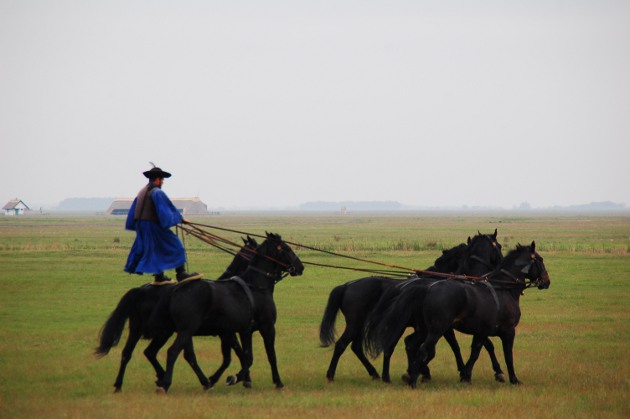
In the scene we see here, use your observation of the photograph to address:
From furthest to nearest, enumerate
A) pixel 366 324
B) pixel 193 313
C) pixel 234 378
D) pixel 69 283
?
pixel 69 283 < pixel 366 324 < pixel 234 378 < pixel 193 313

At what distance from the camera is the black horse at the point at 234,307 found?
1097cm

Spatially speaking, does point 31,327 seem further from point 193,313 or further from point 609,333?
point 609,333

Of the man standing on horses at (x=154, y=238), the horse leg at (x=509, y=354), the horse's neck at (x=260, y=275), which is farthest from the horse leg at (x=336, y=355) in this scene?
the man standing on horses at (x=154, y=238)

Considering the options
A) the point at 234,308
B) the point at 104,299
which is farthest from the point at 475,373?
the point at 104,299

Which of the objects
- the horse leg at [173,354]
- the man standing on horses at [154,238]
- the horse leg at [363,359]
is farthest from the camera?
the horse leg at [363,359]

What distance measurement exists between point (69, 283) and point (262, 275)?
1828 cm

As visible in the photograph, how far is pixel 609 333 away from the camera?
57.4ft

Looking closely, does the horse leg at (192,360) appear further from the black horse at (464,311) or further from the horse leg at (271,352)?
the black horse at (464,311)

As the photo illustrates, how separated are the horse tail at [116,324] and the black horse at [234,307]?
1.84 feet

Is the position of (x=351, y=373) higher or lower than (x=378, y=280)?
lower

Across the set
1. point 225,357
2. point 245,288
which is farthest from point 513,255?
point 225,357

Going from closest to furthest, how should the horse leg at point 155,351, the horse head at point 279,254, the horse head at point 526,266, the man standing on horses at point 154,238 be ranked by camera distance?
the man standing on horses at point 154,238 < the horse leg at point 155,351 < the horse head at point 279,254 < the horse head at point 526,266

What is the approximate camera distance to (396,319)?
1206 centimetres

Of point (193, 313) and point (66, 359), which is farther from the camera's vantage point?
point (66, 359)
